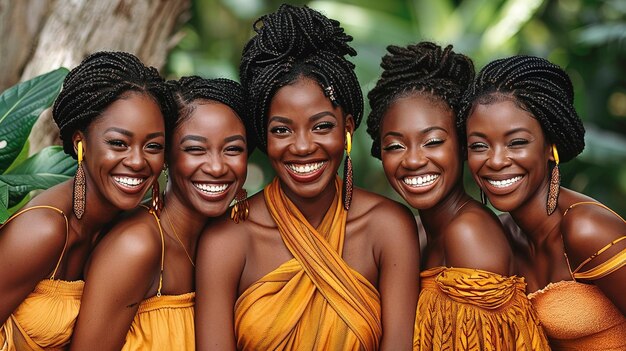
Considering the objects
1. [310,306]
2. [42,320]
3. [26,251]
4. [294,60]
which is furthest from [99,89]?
[310,306]

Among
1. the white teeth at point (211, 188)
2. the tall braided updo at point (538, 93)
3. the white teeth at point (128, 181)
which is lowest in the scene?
the white teeth at point (128, 181)

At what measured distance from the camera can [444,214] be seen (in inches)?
135

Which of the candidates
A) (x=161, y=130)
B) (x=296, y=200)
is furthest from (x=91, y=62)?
(x=296, y=200)

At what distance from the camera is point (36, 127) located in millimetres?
4461

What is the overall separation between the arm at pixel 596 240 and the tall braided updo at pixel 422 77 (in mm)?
654

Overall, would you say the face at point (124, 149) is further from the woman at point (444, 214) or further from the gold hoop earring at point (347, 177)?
the woman at point (444, 214)

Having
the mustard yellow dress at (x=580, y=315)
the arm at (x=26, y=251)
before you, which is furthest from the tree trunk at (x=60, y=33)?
the mustard yellow dress at (x=580, y=315)

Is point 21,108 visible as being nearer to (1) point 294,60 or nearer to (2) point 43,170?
(2) point 43,170

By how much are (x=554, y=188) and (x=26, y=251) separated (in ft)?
6.51

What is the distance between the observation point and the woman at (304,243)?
329 centimetres

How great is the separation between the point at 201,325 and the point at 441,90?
1.36 meters

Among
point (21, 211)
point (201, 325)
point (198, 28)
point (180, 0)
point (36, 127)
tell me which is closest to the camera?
point (21, 211)

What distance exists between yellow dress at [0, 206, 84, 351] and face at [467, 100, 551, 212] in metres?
1.60

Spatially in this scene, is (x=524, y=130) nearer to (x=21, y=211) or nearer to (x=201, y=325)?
(x=201, y=325)
